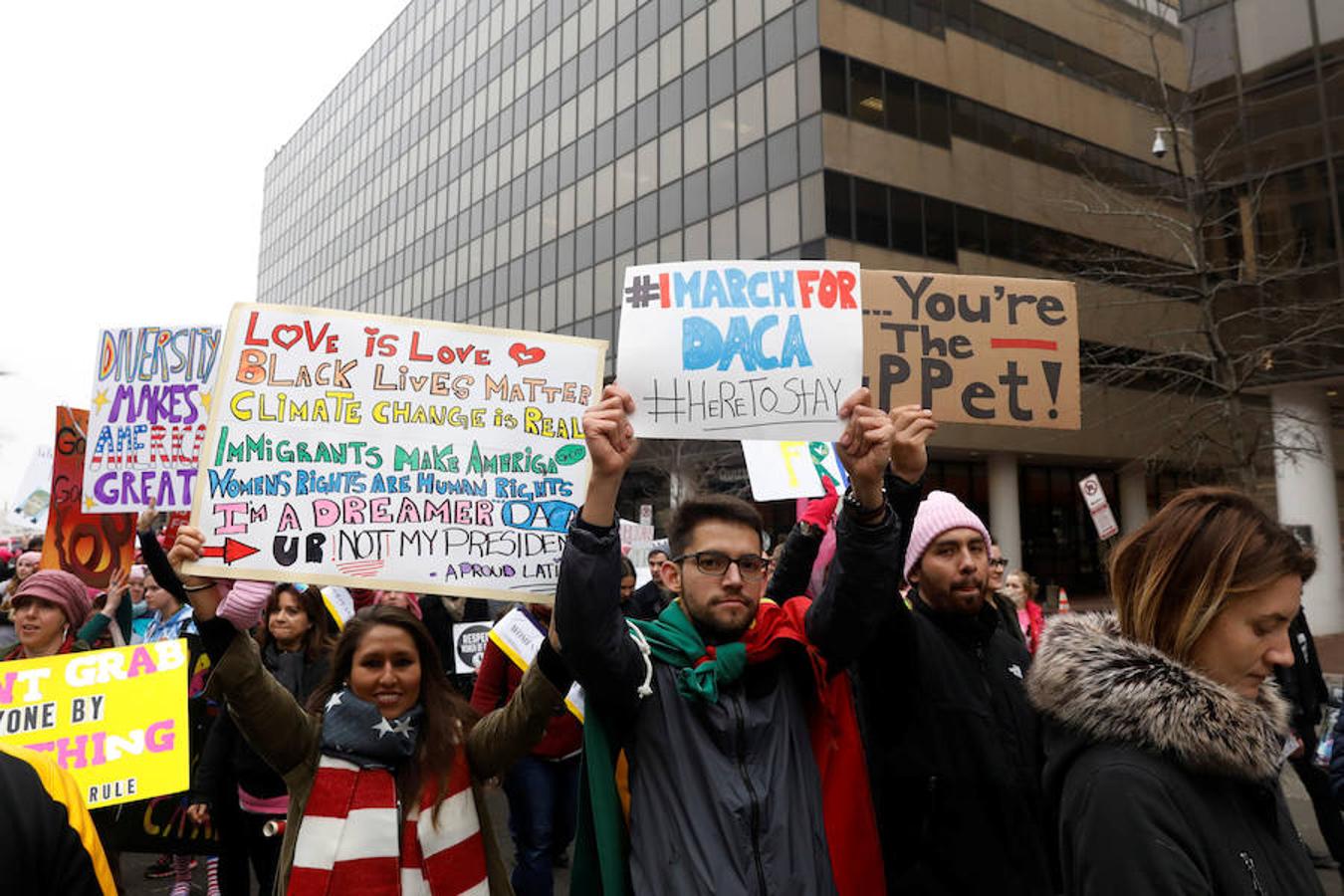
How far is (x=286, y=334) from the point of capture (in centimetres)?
359

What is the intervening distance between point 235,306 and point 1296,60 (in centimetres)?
2084

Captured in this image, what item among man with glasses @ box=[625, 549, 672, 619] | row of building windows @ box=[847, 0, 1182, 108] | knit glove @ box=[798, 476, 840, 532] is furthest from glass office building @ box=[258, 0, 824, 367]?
knit glove @ box=[798, 476, 840, 532]

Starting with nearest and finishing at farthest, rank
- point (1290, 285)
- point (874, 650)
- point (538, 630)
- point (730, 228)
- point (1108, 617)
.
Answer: point (1108, 617)
point (874, 650)
point (538, 630)
point (1290, 285)
point (730, 228)

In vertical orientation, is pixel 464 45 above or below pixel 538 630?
above

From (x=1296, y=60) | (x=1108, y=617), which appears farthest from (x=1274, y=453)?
(x=1108, y=617)

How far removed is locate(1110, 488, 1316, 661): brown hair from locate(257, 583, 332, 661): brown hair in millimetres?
4290

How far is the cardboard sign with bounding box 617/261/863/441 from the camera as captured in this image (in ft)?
10.5

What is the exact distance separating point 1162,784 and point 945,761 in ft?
3.79

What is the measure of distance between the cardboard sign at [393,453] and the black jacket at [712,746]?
112cm

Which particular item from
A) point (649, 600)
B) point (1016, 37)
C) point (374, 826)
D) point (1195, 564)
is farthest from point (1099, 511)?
point (1016, 37)

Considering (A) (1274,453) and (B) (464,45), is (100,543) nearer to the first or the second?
(A) (1274,453)

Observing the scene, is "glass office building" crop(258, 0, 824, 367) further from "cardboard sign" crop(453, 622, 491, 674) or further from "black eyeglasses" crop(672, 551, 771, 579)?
"black eyeglasses" crop(672, 551, 771, 579)

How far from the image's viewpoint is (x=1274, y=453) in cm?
→ 1786


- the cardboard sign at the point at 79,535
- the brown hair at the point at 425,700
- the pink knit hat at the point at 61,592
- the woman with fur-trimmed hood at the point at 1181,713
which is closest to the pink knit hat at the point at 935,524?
the woman with fur-trimmed hood at the point at 1181,713
